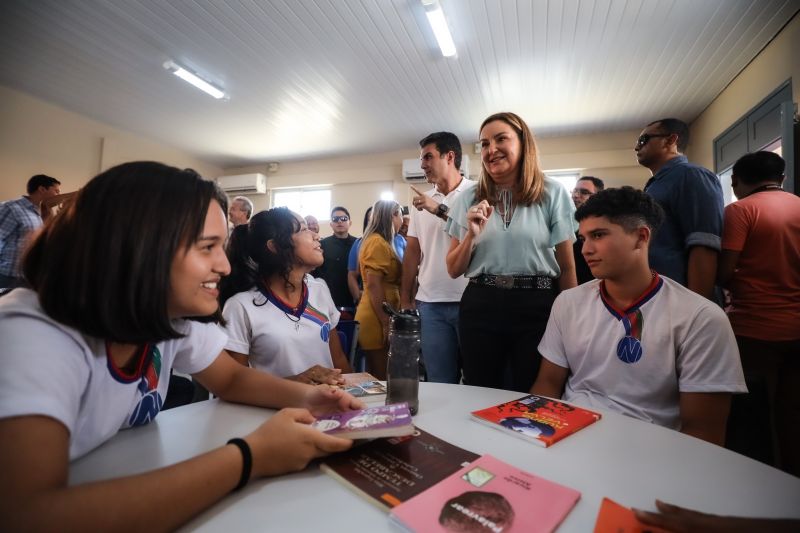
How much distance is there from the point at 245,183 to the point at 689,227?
24.2ft

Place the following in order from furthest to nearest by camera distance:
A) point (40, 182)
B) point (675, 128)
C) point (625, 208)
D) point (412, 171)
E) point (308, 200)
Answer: point (308, 200) → point (412, 171) → point (40, 182) → point (675, 128) → point (625, 208)

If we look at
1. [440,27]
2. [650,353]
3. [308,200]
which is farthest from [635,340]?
[308,200]

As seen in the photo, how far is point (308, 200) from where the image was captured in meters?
7.57

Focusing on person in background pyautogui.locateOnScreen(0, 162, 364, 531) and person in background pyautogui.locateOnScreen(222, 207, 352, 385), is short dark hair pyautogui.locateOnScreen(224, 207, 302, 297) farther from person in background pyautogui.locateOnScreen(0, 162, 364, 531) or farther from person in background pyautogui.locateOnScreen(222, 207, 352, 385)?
person in background pyautogui.locateOnScreen(0, 162, 364, 531)

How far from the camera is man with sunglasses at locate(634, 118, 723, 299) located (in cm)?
169

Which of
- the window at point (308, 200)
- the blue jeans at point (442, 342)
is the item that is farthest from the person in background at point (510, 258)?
the window at point (308, 200)

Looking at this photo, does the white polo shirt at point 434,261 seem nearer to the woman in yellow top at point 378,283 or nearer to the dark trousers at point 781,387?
the woman in yellow top at point 378,283

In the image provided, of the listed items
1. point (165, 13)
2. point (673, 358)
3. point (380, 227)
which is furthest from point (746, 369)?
point (165, 13)

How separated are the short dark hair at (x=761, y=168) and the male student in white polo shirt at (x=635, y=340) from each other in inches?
40.5

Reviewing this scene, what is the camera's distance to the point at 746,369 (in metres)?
1.69

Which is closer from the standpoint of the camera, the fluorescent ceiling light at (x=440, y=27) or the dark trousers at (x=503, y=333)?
the dark trousers at (x=503, y=333)

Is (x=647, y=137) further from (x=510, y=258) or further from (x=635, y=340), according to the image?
(x=635, y=340)

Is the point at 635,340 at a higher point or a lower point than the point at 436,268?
lower

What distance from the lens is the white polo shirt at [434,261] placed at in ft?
6.53
